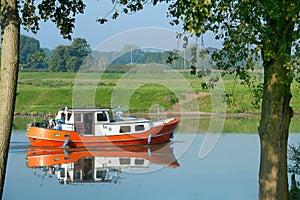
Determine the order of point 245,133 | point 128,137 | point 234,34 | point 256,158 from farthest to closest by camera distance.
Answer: point 245,133, point 128,137, point 256,158, point 234,34

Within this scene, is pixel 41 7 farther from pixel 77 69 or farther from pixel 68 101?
pixel 77 69

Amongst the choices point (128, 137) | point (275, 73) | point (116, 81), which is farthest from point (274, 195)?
point (116, 81)

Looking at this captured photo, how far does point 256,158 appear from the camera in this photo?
86.2 feet

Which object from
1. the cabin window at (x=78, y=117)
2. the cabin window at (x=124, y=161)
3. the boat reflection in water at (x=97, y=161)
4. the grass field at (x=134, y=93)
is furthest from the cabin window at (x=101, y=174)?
the grass field at (x=134, y=93)

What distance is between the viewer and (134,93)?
2286 inches

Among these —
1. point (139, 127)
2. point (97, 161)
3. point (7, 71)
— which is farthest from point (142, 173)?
point (7, 71)

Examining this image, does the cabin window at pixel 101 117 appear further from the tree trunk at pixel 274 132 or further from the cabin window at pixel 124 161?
the tree trunk at pixel 274 132

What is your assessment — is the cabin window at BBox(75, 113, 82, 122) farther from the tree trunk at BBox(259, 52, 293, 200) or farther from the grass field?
the tree trunk at BBox(259, 52, 293, 200)

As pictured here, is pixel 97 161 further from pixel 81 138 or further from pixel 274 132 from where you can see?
pixel 274 132

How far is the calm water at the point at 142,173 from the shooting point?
18875 mm

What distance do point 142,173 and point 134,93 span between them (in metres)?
34.4

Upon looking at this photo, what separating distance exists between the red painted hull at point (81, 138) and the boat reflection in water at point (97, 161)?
0.28 m

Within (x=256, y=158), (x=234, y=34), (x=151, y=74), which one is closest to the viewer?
(x=234, y=34)

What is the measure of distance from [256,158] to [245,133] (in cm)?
1141
